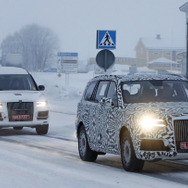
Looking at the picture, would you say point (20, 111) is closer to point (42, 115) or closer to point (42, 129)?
point (42, 115)

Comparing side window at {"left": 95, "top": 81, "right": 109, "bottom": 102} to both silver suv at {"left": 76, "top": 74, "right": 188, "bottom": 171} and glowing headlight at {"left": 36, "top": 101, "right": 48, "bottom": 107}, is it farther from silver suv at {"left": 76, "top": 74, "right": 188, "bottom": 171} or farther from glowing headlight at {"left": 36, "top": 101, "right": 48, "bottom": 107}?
glowing headlight at {"left": 36, "top": 101, "right": 48, "bottom": 107}

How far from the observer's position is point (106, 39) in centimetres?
2061

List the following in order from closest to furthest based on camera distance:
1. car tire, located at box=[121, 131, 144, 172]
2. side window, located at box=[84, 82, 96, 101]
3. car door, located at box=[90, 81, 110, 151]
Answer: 1. car tire, located at box=[121, 131, 144, 172]
2. car door, located at box=[90, 81, 110, 151]
3. side window, located at box=[84, 82, 96, 101]

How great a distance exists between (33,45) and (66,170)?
158639 millimetres

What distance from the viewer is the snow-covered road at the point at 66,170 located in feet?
30.7

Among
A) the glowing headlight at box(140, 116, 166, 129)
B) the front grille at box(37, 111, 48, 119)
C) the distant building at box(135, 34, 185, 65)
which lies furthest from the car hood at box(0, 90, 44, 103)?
the distant building at box(135, 34, 185, 65)

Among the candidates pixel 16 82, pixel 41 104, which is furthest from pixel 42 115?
pixel 16 82

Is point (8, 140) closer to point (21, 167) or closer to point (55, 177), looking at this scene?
point (21, 167)

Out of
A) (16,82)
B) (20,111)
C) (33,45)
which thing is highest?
(33,45)

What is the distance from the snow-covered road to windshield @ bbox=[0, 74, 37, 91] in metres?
3.73

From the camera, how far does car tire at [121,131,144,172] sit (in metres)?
10.8

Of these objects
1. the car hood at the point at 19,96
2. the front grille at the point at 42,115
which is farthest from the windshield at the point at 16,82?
the front grille at the point at 42,115

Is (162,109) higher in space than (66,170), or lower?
higher

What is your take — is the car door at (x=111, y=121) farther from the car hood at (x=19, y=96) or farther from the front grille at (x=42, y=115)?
the front grille at (x=42, y=115)
